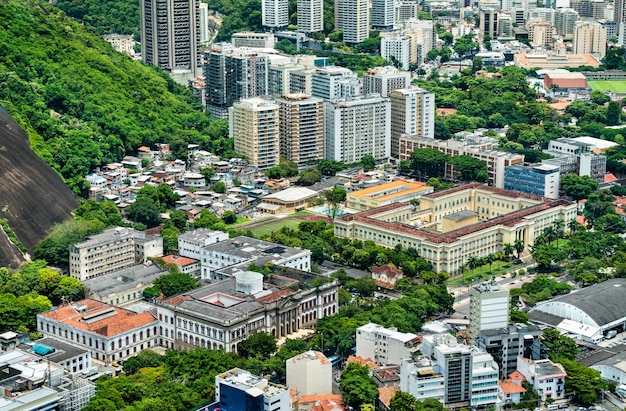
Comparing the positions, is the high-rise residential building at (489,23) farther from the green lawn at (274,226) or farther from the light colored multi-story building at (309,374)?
the light colored multi-story building at (309,374)

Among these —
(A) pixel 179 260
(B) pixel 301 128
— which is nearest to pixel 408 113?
(B) pixel 301 128

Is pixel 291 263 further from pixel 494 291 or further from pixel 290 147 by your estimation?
pixel 290 147

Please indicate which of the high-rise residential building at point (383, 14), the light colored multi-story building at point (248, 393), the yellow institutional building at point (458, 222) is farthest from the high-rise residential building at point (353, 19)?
the light colored multi-story building at point (248, 393)

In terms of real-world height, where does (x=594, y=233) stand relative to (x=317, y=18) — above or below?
below

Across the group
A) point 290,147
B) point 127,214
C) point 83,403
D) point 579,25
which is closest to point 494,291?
point 83,403

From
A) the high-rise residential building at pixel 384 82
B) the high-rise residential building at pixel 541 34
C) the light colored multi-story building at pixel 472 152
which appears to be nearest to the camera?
the light colored multi-story building at pixel 472 152

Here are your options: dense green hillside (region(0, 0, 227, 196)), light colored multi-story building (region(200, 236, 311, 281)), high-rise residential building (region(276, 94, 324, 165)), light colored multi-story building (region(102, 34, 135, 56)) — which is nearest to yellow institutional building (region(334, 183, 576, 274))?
light colored multi-story building (region(200, 236, 311, 281))

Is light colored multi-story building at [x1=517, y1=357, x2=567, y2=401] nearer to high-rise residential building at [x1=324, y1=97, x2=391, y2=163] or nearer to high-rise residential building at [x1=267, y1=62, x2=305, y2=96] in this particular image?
high-rise residential building at [x1=324, y1=97, x2=391, y2=163]
